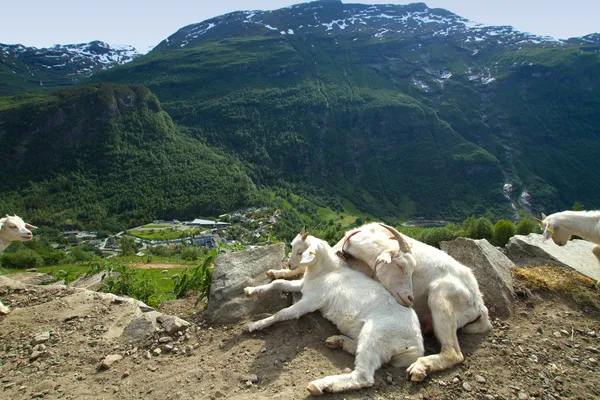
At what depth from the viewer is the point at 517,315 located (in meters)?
6.55

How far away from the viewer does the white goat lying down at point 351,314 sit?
15.4 ft

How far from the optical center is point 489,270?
7.09 metres

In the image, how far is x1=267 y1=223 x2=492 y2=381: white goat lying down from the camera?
550 cm

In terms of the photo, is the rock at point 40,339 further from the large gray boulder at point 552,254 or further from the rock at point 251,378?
the large gray boulder at point 552,254

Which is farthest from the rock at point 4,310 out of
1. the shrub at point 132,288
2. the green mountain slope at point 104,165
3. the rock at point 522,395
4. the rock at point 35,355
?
the green mountain slope at point 104,165

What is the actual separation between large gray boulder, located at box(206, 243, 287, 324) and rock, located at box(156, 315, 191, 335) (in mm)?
458

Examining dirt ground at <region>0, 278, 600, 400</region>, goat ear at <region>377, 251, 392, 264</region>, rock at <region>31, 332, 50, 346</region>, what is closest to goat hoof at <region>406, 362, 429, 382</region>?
dirt ground at <region>0, 278, 600, 400</region>

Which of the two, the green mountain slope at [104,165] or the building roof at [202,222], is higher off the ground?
the green mountain slope at [104,165]

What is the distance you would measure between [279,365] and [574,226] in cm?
652

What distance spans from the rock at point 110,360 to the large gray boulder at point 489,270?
251 inches

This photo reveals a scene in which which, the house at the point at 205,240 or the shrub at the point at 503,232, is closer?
the shrub at the point at 503,232

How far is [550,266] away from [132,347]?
8.93 meters

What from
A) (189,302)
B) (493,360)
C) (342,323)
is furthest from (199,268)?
(493,360)

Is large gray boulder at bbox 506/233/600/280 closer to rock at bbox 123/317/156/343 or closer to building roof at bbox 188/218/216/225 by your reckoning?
rock at bbox 123/317/156/343
